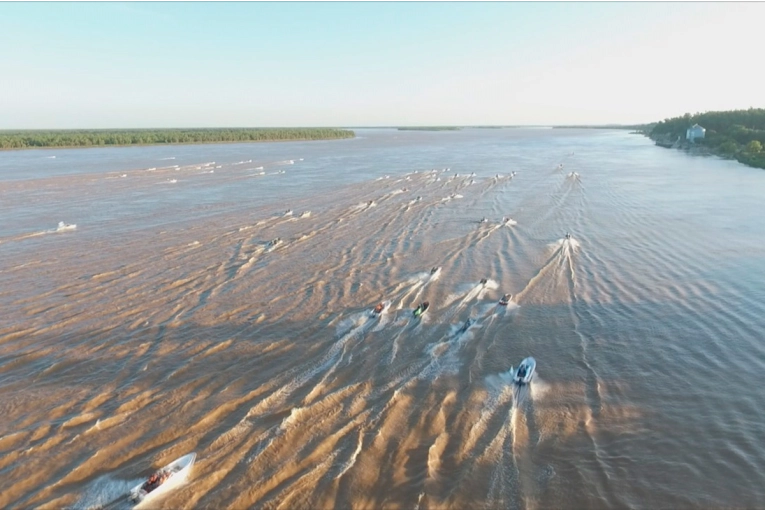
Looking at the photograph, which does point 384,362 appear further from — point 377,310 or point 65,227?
point 65,227

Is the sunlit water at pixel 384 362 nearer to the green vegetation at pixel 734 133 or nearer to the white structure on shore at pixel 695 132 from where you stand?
the green vegetation at pixel 734 133

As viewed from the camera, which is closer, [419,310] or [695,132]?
[419,310]

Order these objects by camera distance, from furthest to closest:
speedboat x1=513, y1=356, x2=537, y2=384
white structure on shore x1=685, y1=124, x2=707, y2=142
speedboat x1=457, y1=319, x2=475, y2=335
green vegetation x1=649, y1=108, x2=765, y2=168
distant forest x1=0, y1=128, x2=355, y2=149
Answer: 1. distant forest x1=0, y1=128, x2=355, y2=149
2. white structure on shore x1=685, y1=124, x2=707, y2=142
3. green vegetation x1=649, y1=108, x2=765, y2=168
4. speedboat x1=457, y1=319, x2=475, y2=335
5. speedboat x1=513, y1=356, x2=537, y2=384

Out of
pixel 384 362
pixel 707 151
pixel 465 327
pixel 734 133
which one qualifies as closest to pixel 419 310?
pixel 465 327

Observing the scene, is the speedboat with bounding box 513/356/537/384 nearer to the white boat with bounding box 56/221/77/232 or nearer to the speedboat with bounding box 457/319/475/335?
the speedboat with bounding box 457/319/475/335

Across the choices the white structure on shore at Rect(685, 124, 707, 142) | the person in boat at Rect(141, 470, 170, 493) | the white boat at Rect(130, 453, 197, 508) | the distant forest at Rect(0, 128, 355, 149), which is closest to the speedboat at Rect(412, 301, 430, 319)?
the white boat at Rect(130, 453, 197, 508)

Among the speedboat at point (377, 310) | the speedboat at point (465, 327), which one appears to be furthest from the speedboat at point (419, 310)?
the speedboat at point (465, 327)
